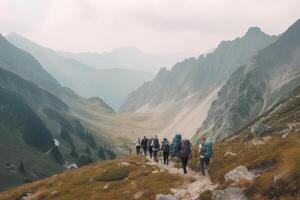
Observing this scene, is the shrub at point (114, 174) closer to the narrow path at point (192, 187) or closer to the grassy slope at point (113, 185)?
the grassy slope at point (113, 185)

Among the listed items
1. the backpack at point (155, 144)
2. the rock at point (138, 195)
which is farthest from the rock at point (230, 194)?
the backpack at point (155, 144)

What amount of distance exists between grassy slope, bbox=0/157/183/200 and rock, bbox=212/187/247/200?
9.22 meters

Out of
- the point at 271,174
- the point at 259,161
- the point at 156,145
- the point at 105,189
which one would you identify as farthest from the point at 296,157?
the point at 156,145

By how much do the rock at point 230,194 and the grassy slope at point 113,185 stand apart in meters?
9.22

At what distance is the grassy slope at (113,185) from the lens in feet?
135

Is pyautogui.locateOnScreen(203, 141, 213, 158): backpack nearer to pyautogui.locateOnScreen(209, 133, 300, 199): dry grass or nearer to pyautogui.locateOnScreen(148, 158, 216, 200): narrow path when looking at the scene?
pyautogui.locateOnScreen(148, 158, 216, 200): narrow path

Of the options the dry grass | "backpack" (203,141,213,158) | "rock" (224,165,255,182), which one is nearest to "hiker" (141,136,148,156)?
"backpack" (203,141,213,158)

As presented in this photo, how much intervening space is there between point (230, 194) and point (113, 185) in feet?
68.9

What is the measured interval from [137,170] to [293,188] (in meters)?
28.7

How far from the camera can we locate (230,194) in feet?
94.1

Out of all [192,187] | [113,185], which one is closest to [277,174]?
[192,187]

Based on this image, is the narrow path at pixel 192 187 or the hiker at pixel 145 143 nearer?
the narrow path at pixel 192 187

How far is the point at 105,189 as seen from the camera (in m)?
47.4

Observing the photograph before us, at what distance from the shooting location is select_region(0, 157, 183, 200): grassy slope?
41281mm
